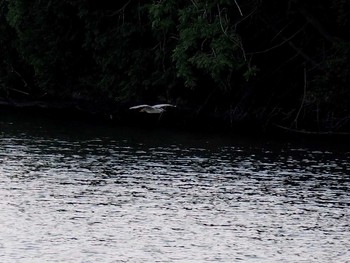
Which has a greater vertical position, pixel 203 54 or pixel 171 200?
pixel 203 54

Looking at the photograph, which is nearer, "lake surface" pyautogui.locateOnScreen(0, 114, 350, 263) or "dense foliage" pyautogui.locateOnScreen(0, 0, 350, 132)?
"lake surface" pyautogui.locateOnScreen(0, 114, 350, 263)

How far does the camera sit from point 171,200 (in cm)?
3531

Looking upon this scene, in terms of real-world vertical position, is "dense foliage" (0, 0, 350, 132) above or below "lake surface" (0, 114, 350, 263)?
above

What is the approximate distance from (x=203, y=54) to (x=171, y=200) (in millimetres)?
17694

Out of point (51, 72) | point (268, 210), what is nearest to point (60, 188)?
point (268, 210)

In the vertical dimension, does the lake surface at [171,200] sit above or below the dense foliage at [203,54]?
below

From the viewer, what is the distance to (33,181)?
38375 mm

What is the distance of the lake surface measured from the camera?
2939cm

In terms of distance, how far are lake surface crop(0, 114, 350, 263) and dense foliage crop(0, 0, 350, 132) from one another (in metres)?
3.63

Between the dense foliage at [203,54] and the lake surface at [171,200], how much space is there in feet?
11.9

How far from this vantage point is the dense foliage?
51.8 m

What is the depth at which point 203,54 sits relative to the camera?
52344 millimetres

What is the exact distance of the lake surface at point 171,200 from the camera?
29391mm

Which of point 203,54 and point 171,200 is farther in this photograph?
point 203,54
